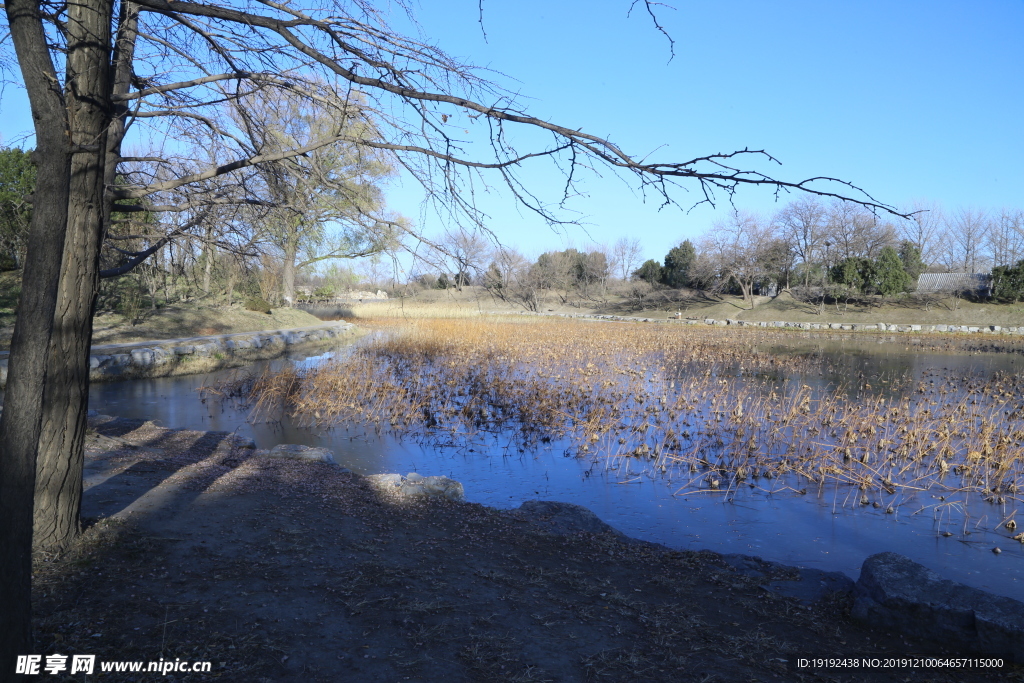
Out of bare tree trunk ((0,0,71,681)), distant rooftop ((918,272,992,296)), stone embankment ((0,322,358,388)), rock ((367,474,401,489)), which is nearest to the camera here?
bare tree trunk ((0,0,71,681))

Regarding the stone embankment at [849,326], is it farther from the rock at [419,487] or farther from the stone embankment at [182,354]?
the rock at [419,487]

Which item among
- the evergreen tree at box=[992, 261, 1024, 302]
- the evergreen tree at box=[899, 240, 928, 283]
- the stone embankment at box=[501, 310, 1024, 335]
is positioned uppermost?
the evergreen tree at box=[899, 240, 928, 283]

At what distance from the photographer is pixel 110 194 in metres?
4.53

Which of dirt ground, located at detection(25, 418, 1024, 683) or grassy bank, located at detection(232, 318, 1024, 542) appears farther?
grassy bank, located at detection(232, 318, 1024, 542)

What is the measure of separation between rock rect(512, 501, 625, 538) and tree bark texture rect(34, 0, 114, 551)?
376 centimetres

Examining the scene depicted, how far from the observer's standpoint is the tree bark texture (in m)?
3.71

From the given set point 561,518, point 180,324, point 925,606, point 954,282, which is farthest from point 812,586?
point 954,282

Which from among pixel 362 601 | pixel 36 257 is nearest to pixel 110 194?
pixel 36 257

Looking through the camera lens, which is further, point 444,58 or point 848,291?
point 848,291

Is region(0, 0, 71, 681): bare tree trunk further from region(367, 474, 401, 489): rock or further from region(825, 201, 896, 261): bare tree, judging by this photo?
region(825, 201, 896, 261): bare tree

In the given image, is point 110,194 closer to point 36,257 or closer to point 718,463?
point 36,257

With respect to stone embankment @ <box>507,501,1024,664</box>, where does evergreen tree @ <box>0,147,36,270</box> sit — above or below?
above

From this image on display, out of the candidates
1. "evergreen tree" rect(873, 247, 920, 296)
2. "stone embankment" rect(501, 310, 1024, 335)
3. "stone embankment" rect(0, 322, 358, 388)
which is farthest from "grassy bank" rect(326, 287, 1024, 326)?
"stone embankment" rect(0, 322, 358, 388)

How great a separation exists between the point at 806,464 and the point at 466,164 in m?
7.42
